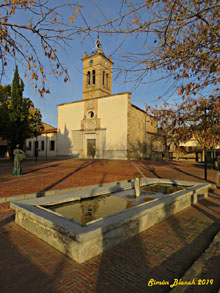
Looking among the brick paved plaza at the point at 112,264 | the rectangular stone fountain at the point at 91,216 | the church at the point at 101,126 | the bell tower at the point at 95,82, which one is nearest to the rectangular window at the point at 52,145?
the church at the point at 101,126

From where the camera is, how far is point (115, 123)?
90.3ft

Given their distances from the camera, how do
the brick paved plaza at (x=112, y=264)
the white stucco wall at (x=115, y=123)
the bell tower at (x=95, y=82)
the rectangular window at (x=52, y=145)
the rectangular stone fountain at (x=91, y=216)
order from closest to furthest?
the brick paved plaza at (x=112, y=264)
the rectangular stone fountain at (x=91, y=216)
the white stucco wall at (x=115, y=123)
the bell tower at (x=95, y=82)
the rectangular window at (x=52, y=145)

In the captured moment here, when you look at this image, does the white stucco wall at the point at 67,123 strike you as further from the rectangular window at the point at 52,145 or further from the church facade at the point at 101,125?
the rectangular window at the point at 52,145

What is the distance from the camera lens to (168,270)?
104 inches

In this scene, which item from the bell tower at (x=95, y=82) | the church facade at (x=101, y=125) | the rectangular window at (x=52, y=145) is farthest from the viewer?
the rectangular window at (x=52, y=145)

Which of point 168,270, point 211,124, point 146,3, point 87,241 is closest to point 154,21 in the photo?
Result: point 146,3

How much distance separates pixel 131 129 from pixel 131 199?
22274 millimetres

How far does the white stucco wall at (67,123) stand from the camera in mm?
31797

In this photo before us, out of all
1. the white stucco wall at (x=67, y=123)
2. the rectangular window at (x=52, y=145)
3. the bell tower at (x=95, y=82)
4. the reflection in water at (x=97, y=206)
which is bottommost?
the reflection in water at (x=97, y=206)

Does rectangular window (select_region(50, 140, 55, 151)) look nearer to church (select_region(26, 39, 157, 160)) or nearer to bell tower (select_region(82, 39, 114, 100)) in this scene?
church (select_region(26, 39, 157, 160))

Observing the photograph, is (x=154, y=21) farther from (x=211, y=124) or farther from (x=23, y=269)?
(x=23, y=269)

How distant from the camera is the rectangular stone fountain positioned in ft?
9.21

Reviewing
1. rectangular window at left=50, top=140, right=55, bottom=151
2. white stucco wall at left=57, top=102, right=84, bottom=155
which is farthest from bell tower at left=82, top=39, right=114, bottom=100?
rectangular window at left=50, top=140, right=55, bottom=151

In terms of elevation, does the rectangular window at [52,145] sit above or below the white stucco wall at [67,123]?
below
